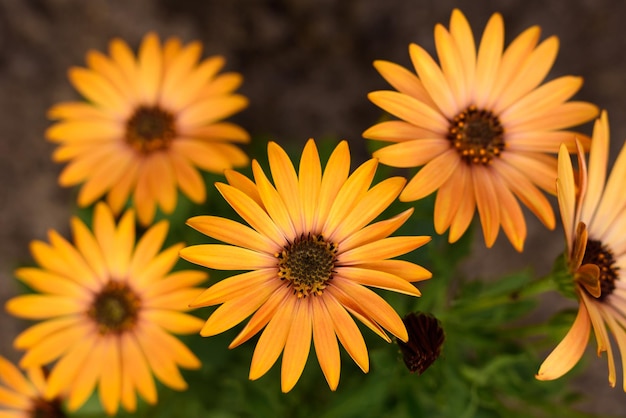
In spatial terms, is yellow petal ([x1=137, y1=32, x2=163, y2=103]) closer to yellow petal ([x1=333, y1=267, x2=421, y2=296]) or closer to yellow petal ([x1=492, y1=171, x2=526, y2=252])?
yellow petal ([x1=333, y1=267, x2=421, y2=296])

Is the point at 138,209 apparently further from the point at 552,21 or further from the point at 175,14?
the point at 552,21

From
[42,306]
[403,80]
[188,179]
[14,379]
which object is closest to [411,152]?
[403,80]

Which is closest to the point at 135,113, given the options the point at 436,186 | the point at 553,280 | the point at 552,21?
the point at 436,186

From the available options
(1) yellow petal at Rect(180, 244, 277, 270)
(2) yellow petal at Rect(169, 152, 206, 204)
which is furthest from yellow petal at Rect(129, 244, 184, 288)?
(1) yellow petal at Rect(180, 244, 277, 270)

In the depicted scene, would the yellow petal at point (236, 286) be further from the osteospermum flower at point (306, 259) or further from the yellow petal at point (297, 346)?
the yellow petal at point (297, 346)

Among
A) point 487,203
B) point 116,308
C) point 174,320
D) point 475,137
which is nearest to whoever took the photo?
point 487,203

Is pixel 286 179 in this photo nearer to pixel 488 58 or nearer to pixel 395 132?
pixel 395 132
